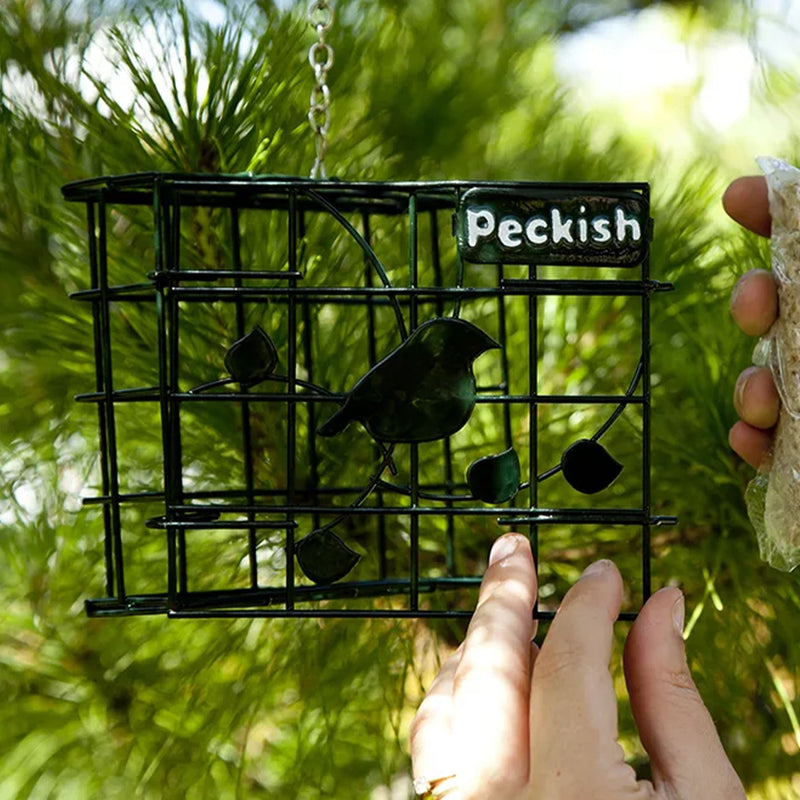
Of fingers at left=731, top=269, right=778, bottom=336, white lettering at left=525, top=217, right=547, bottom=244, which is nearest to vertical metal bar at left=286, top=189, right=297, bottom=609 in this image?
white lettering at left=525, top=217, right=547, bottom=244

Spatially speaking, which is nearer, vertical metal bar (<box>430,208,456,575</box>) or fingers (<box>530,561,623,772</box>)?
A: fingers (<box>530,561,623,772</box>)

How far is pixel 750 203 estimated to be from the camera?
1.64ft

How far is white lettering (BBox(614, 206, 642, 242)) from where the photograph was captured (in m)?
0.43

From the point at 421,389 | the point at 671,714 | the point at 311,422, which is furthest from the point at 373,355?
the point at 671,714

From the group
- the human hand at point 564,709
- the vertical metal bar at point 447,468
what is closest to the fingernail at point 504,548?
the human hand at point 564,709

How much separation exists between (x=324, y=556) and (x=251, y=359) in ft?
0.30

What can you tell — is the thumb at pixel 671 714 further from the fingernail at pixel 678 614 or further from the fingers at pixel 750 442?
the fingers at pixel 750 442

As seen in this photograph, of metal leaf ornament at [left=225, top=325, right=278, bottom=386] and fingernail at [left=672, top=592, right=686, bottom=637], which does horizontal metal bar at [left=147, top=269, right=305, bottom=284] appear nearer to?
metal leaf ornament at [left=225, top=325, right=278, bottom=386]

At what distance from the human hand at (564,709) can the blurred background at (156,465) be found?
0.11m

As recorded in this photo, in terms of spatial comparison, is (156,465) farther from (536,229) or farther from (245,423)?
(536,229)

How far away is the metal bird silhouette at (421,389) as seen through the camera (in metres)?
0.43

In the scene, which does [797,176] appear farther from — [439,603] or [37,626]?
[37,626]

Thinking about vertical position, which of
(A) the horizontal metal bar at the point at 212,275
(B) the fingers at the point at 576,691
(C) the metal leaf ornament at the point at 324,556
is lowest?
(B) the fingers at the point at 576,691

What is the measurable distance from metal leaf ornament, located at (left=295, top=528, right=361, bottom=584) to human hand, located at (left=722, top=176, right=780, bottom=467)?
0.20 m
